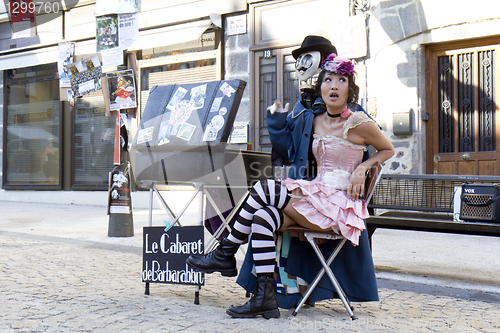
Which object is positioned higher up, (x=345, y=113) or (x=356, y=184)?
(x=345, y=113)

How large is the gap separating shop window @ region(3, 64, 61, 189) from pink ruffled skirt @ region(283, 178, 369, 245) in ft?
31.2

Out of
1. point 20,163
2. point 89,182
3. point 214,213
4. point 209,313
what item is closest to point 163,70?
point 89,182

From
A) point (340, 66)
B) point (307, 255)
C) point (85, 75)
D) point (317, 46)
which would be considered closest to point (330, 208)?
point (307, 255)

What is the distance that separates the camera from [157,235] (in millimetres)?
3479

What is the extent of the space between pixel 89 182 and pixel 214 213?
742 cm

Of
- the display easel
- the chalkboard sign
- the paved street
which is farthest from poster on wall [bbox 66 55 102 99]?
the chalkboard sign

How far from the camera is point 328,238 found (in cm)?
297

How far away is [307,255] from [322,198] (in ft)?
1.49

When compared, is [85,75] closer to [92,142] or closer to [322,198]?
[92,142]

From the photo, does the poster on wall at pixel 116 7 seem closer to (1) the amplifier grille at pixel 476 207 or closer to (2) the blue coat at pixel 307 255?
(2) the blue coat at pixel 307 255

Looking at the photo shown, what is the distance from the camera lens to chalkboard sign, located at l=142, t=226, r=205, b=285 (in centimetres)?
333

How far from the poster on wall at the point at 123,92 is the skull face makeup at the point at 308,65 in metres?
3.22

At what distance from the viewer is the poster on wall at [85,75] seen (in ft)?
21.4

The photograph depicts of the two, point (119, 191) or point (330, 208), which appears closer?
point (330, 208)
